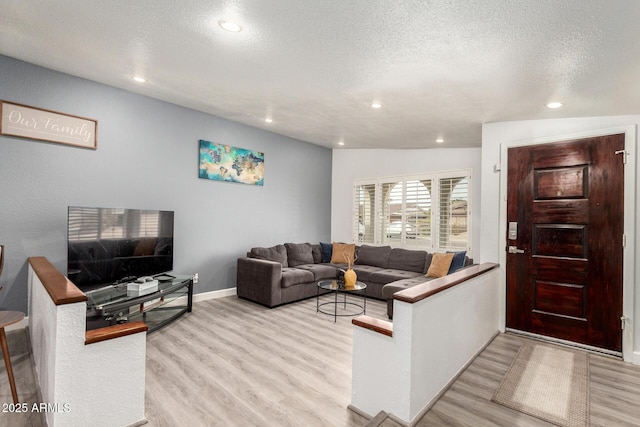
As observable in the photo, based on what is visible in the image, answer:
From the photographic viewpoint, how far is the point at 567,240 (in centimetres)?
322

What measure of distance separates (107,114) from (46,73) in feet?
2.07

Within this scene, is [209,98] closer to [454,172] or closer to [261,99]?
[261,99]

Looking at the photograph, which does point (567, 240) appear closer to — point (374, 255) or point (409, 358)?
point (409, 358)

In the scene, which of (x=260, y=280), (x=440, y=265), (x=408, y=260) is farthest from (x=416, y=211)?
(x=260, y=280)

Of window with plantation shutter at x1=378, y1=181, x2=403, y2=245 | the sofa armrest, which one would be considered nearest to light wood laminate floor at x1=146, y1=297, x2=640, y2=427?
the sofa armrest

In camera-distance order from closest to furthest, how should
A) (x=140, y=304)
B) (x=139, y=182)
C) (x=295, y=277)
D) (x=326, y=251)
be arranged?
(x=140, y=304) → (x=139, y=182) → (x=295, y=277) → (x=326, y=251)

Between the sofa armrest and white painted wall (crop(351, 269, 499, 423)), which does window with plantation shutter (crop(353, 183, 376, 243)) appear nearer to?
the sofa armrest

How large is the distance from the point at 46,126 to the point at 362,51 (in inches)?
133

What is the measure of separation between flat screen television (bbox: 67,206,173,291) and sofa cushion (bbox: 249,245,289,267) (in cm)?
127

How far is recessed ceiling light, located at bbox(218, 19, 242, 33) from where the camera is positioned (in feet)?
6.94

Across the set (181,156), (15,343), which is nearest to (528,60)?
(181,156)

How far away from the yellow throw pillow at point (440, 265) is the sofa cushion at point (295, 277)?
1798 millimetres

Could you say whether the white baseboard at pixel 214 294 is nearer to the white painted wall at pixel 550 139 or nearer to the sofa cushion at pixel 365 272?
the sofa cushion at pixel 365 272

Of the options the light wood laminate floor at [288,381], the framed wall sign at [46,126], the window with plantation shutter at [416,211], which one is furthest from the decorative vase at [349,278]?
the framed wall sign at [46,126]
